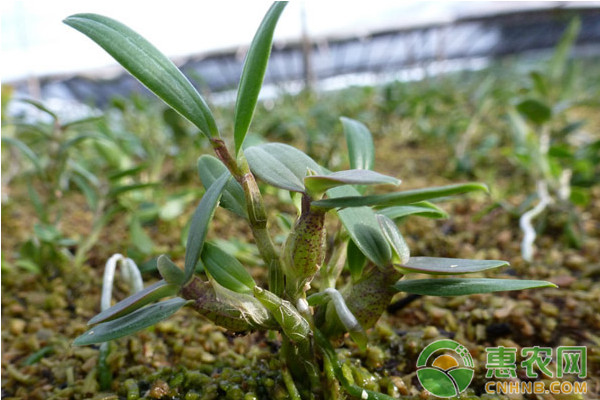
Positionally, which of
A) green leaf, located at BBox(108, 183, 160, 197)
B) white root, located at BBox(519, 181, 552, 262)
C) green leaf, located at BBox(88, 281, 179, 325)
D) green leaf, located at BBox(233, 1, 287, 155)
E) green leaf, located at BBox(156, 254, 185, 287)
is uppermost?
green leaf, located at BBox(233, 1, 287, 155)

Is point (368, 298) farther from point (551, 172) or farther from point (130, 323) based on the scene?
point (551, 172)

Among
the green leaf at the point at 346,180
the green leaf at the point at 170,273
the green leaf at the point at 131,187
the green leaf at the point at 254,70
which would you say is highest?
the green leaf at the point at 254,70

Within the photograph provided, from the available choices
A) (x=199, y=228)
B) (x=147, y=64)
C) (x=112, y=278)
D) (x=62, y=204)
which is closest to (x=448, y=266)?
(x=199, y=228)

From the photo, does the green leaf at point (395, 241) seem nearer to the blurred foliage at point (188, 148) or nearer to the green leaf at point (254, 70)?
the green leaf at point (254, 70)

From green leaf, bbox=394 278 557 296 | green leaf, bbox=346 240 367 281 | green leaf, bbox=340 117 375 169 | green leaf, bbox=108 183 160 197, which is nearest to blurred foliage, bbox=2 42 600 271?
green leaf, bbox=108 183 160 197

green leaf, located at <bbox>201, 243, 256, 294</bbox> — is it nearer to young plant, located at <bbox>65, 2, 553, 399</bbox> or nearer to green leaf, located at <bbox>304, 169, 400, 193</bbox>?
young plant, located at <bbox>65, 2, 553, 399</bbox>

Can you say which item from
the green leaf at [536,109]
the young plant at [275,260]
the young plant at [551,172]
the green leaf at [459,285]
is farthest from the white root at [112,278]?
the green leaf at [536,109]
